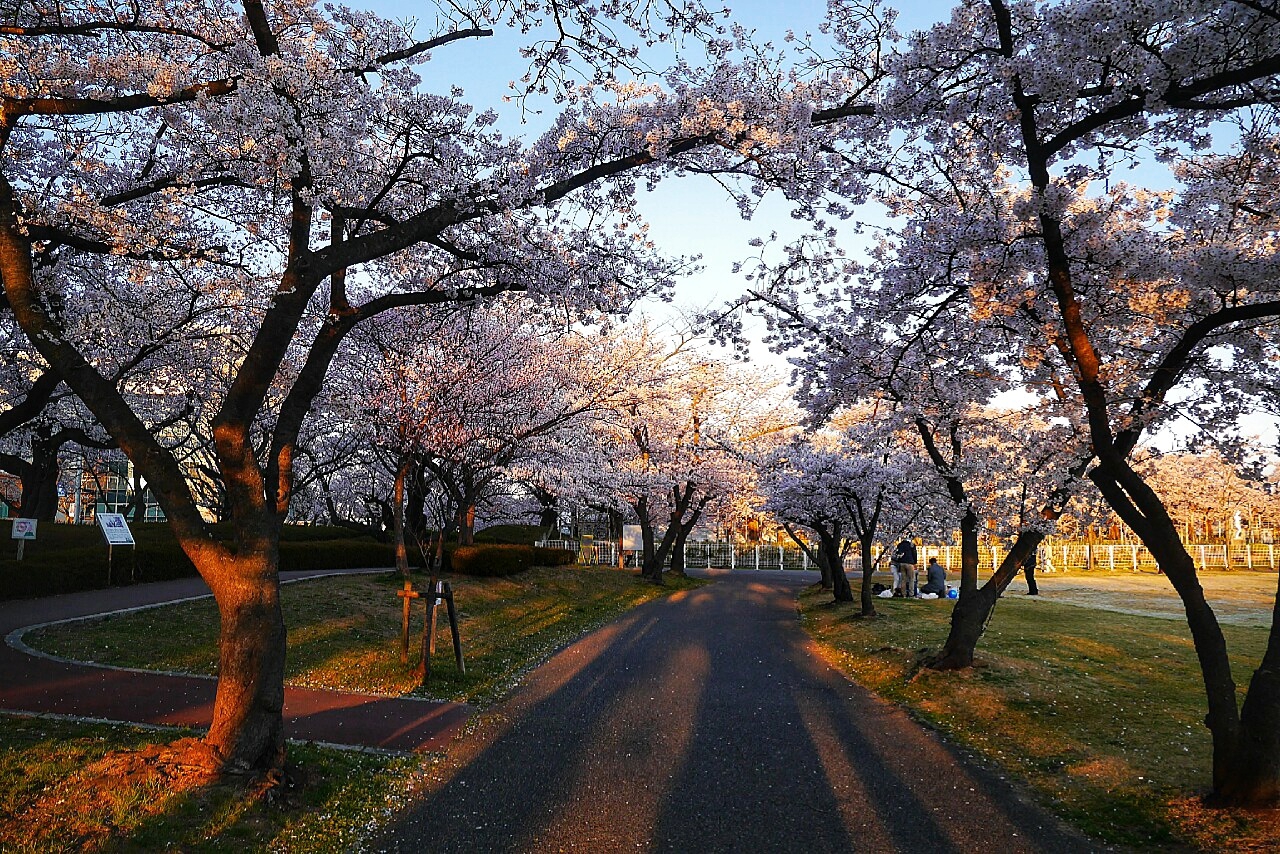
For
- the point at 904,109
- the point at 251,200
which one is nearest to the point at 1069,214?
the point at 904,109

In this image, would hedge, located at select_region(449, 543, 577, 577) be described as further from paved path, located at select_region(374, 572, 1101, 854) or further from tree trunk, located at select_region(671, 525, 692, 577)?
paved path, located at select_region(374, 572, 1101, 854)

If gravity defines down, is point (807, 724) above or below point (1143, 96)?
below

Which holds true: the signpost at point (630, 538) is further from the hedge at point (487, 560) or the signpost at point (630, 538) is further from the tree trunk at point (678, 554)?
the hedge at point (487, 560)

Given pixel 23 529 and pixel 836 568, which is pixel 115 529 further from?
pixel 836 568

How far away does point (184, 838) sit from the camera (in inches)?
186

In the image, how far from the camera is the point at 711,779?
20.7ft

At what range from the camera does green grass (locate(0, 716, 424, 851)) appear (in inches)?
184

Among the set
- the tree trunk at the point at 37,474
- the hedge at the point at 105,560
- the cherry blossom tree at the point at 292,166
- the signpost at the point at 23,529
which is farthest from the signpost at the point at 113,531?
the cherry blossom tree at the point at 292,166

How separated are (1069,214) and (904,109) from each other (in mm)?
1694

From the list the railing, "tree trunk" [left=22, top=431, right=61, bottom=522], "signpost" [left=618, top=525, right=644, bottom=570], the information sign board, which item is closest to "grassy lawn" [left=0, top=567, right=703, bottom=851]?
the information sign board

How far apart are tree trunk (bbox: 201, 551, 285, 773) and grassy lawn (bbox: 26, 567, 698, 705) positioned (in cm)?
349

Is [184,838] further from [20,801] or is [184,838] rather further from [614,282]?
[614,282]

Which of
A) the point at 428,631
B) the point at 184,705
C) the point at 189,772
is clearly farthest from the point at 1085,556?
the point at 189,772

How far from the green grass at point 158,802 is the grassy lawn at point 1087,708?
204 inches
